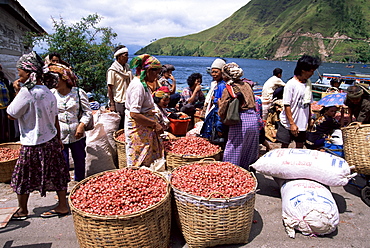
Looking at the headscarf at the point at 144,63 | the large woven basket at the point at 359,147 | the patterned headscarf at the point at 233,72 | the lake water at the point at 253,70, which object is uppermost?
the headscarf at the point at 144,63

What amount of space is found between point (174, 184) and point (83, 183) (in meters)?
0.90

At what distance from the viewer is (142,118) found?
2.82 meters

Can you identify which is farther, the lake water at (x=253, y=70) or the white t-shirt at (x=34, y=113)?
the lake water at (x=253, y=70)

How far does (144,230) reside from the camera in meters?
2.06

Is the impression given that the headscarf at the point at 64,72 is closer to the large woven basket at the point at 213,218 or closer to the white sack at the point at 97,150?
the white sack at the point at 97,150

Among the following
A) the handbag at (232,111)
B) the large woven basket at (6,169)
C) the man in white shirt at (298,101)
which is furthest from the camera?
the large woven basket at (6,169)

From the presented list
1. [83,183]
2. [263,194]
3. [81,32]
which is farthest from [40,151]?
[81,32]

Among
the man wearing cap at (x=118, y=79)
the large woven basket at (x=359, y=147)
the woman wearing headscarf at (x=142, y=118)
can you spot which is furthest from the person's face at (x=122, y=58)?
the large woven basket at (x=359, y=147)

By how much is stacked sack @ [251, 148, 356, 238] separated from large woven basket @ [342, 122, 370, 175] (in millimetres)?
319

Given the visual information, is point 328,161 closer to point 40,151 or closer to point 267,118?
point 40,151

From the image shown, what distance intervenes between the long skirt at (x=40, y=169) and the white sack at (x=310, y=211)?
8.14 feet

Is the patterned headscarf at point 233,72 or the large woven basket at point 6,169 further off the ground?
the patterned headscarf at point 233,72

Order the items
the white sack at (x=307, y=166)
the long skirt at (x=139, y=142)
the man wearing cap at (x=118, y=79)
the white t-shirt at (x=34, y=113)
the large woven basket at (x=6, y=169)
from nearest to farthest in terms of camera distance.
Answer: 1. the white t-shirt at (x=34, y=113)
2. the white sack at (x=307, y=166)
3. the long skirt at (x=139, y=142)
4. the large woven basket at (x=6, y=169)
5. the man wearing cap at (x=118, y=79)

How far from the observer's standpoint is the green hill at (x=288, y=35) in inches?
4104
